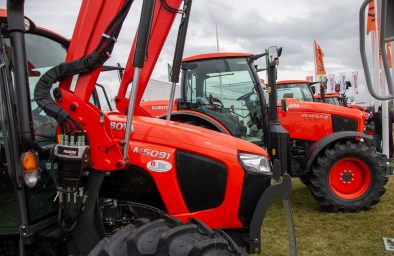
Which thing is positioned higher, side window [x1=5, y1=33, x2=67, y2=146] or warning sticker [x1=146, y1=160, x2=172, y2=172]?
side window [x1=5, y1=33, x2=67, y2=146]

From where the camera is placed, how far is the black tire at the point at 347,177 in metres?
5.20

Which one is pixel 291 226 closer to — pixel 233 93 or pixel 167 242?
pixel 167 242

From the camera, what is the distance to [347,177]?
5.39 metres

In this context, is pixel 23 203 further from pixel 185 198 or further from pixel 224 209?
pixel 224 209

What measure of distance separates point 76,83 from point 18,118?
0.37 meters

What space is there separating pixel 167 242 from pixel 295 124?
4937 mm

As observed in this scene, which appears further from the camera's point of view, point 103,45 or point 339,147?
point 339,147

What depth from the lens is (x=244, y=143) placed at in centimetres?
269

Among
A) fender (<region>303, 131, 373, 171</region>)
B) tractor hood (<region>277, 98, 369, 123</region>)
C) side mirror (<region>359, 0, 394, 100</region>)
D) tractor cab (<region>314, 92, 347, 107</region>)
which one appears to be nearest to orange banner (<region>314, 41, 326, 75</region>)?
tractor cab (<region>314, 92, 347, 107</region>)

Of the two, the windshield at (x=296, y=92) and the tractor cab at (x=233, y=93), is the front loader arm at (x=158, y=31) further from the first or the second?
the windshield at (x=296, y=92)

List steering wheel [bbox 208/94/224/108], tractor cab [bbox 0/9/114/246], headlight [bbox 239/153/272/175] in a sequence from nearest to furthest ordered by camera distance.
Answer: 1. tractor cab [bbox 0/9/114/246]
2. headlight [bbox 239/153/272/175]
3. steering wheel [bbox 208/94/224/108]

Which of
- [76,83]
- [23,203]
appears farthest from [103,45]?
[23,203]

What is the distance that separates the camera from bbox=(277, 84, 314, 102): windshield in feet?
29.8

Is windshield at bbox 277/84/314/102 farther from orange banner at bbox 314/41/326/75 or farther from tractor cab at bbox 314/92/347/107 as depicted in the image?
orange banner at bbox 314/41/326/75
